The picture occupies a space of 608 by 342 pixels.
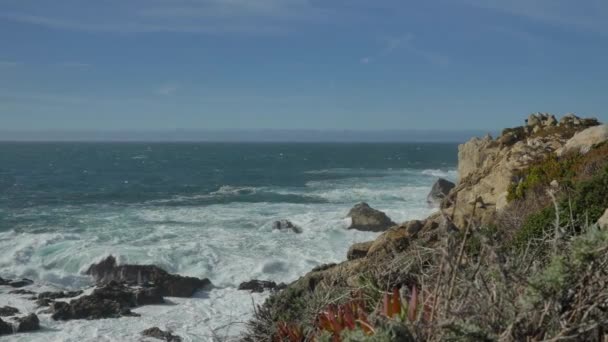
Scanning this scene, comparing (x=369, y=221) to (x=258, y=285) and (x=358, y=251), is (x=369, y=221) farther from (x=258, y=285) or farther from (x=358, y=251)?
(x=358, y=251)

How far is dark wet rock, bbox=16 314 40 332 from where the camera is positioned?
1712 cm

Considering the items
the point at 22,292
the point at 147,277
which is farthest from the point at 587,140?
the point at 22,292

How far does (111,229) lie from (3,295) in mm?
11207

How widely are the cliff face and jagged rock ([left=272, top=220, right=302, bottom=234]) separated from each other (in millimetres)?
8558

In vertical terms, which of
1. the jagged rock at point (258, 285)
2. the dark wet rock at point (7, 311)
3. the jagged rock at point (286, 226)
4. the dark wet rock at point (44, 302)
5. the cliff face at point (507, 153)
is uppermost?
the cliff face at point (507, 153)

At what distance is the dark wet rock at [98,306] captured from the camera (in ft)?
59.9

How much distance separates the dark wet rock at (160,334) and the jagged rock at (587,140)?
1175 cm

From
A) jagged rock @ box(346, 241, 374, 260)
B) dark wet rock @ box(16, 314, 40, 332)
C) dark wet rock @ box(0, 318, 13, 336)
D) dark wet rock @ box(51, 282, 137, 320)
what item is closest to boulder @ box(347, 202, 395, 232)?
dark wet rock @ box(51, 282, 137, 320)

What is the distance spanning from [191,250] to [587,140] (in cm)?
1635

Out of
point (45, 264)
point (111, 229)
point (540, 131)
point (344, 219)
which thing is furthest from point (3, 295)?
point (540, 131)

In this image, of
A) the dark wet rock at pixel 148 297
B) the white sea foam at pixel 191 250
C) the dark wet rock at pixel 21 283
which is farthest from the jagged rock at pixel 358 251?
the dark wet rock at pixel 21 283

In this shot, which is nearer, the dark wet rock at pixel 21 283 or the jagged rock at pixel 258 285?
the jagged rock at pixel 258 285

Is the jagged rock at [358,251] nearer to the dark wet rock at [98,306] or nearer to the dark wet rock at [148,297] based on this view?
the dark wet rock at [98,306]

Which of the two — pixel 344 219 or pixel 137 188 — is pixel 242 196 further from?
pixel 344 219
